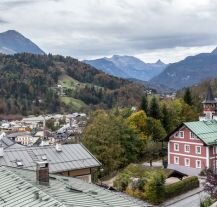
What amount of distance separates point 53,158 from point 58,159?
473mm

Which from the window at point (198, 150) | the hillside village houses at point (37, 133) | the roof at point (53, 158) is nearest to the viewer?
the roof at point (53, 158)

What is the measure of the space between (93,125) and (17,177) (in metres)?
39.1

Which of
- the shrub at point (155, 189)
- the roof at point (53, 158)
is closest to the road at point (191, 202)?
the shrub at point (155, 189)

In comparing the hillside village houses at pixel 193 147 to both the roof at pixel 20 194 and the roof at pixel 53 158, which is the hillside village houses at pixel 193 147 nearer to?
the roof at pixel 53 158

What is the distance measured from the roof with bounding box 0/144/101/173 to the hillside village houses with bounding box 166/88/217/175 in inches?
769

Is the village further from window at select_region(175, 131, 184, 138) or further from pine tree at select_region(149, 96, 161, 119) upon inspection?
pine tree at select_region(149, 96, 161, 119)

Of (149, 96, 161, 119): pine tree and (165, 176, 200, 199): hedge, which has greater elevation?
(149, 96, 161, 119): pine tree

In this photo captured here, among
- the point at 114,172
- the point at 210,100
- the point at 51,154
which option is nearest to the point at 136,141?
the point at 114,172

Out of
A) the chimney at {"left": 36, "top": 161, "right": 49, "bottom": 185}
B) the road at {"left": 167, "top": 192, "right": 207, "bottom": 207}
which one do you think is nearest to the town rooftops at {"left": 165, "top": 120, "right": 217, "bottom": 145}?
the road at {"left": 167, "top": 192, "right": 207, "bottom": 207}

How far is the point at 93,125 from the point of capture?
61.2 m

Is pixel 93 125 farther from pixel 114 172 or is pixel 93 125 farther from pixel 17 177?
pixel 17 177

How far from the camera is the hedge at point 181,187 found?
47.0 m

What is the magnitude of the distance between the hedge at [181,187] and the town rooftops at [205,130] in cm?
888

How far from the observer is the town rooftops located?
5981 cm
